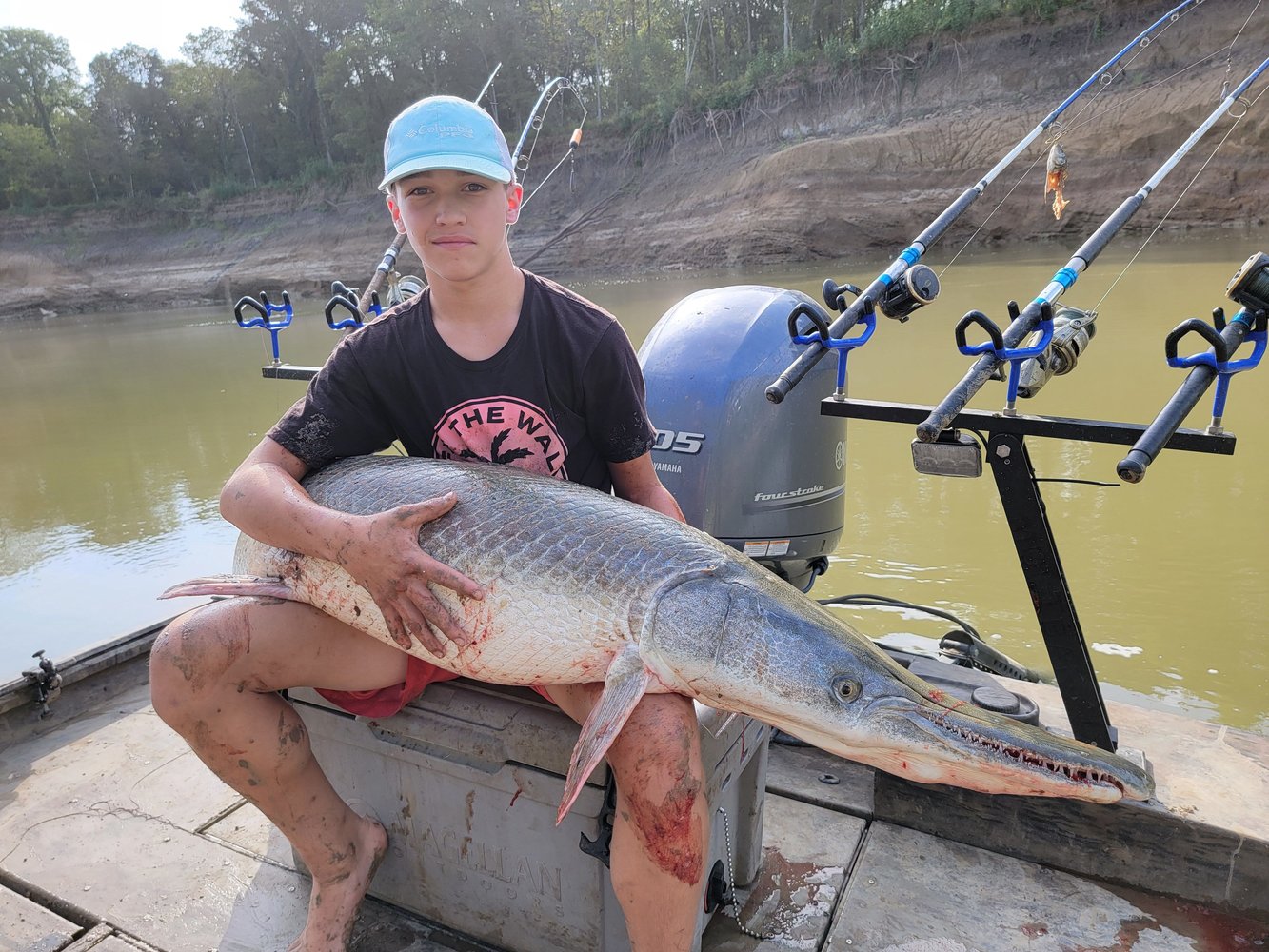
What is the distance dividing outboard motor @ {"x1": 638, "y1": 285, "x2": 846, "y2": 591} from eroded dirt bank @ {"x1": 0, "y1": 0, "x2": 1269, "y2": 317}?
13.7m

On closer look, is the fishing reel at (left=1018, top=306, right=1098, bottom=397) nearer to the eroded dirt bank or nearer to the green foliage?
the eroded dirt bank

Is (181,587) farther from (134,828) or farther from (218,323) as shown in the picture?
(218,323)

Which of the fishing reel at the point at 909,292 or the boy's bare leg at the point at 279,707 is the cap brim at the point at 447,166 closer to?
the boy's bare leg at the point at 279,707

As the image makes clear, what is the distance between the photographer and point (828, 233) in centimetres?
2152

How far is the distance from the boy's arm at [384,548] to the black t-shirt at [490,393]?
0.23 m

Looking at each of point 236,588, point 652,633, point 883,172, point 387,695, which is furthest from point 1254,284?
point 883,172

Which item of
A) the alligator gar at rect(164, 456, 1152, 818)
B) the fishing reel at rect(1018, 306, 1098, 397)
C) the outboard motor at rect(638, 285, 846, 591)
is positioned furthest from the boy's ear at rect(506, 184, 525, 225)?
the fishing reel at rect(1018, 306, 1098, 397)

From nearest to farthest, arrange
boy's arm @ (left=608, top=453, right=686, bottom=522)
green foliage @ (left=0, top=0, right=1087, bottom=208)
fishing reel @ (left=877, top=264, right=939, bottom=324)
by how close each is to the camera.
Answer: boy's arm @ (left=608, top=453, right=686, bottom=522) < fishing reel @ (left=877, top=264, right=939, bottom=324) < green foliage @ (left=0, top=0, right=1087, bottom=208)

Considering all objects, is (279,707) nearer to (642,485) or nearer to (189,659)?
(189,659)

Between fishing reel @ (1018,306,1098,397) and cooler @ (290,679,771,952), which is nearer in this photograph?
cooler @ (290,679,771,952)

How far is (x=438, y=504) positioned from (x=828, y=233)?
853 inches

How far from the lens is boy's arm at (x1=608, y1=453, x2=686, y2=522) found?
73.4 inches

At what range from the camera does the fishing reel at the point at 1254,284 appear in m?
1.75

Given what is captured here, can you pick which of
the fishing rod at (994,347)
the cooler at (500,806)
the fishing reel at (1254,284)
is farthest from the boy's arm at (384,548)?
the fishing reel at (1254,284)
